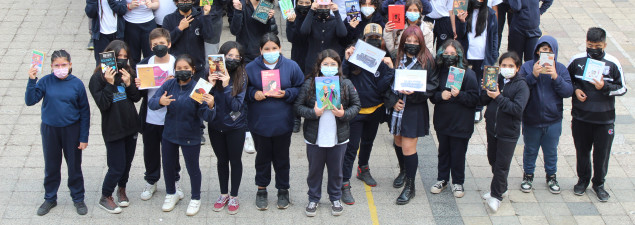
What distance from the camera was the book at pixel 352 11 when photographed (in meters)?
9.94

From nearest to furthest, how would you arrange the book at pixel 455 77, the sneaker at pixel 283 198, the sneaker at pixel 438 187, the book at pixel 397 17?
the book at pixel 455 77 < the sneaker at pixel 283 198 < the sneaker at pixel 438 187 < the book at pixel 397 17

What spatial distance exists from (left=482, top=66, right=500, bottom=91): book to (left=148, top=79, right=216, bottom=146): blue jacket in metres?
2.85

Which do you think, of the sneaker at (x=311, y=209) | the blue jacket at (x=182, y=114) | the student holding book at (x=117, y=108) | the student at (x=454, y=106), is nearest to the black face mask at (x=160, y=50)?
the student holding book at (x=117, y=108)

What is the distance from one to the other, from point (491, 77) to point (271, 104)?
7.62 feet

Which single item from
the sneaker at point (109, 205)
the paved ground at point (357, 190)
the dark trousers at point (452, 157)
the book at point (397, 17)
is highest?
the book at point (397, 17)

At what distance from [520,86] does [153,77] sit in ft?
12.7

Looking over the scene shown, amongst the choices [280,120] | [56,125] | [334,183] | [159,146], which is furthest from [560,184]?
[56,125]

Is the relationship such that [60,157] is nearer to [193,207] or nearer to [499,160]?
[193,207]

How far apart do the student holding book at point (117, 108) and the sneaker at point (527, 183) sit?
4462 mm

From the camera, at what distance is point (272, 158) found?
8477 millimetres

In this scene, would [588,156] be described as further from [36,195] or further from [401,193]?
[36,195]

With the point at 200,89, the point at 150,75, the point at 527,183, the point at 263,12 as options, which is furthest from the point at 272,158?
the point at 527,183

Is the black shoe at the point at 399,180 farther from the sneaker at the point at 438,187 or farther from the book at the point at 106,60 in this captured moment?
the book at the point at 106,60

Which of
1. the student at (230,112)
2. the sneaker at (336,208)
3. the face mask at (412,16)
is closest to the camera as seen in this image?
the student at (230,112)
